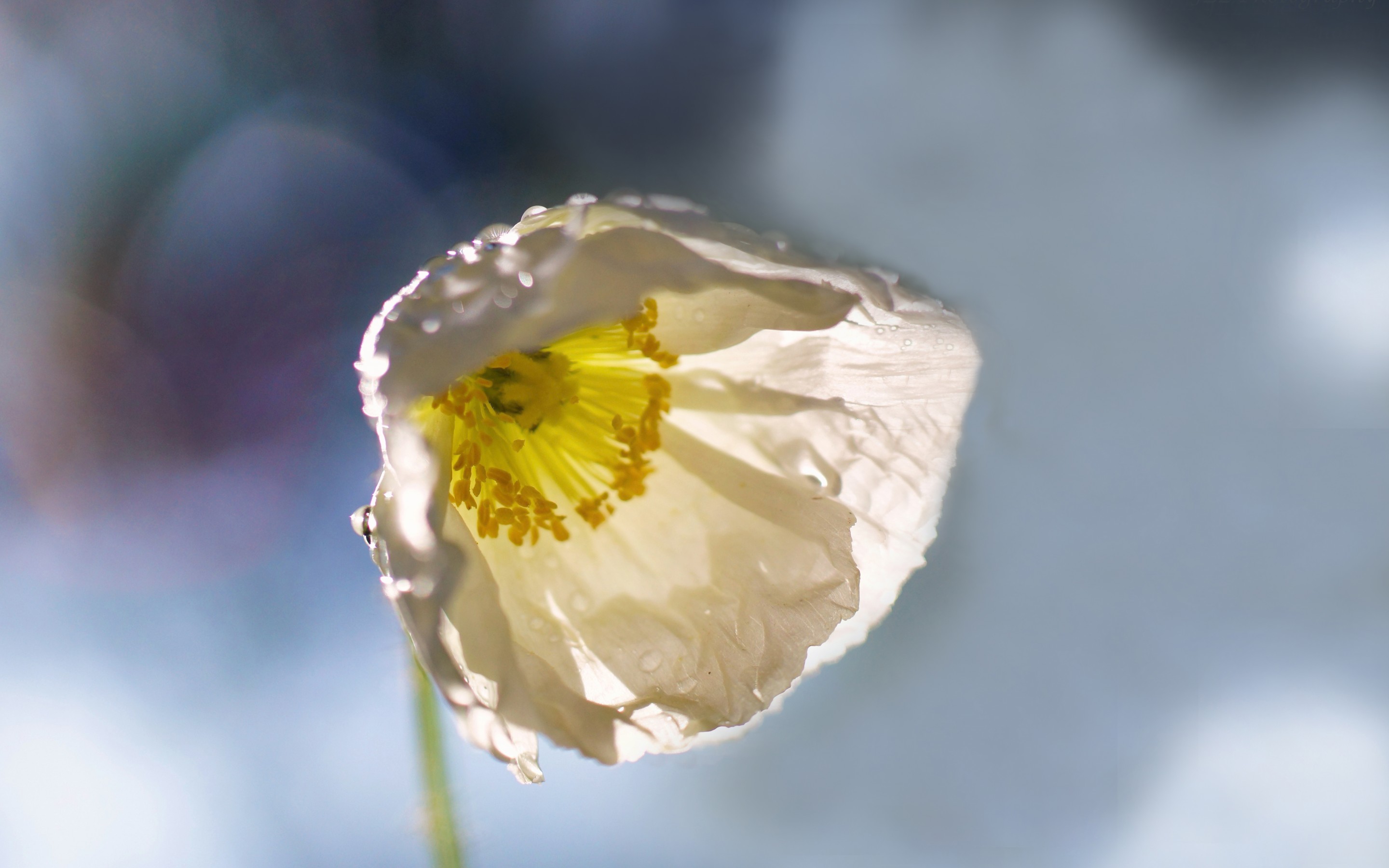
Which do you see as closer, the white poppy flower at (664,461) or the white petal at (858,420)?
the white poppy flower at (664,461)

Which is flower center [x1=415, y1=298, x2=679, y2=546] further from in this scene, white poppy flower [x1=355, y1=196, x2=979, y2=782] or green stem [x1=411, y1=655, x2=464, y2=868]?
green stem [x1=411, y1=655, x2=464, y2=868]

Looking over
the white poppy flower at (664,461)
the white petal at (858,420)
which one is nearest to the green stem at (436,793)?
the white poppy flower at (664,461)

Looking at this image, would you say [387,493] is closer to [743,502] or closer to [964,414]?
[743,502]

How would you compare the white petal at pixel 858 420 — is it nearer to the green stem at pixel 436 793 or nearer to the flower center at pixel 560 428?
the flower center at pixel 560 428

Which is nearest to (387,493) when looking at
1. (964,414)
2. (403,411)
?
(403,411)

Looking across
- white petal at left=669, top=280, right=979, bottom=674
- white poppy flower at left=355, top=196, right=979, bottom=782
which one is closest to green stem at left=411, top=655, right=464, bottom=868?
white poppy flower at left=355, top=196, right=979, bottom=782

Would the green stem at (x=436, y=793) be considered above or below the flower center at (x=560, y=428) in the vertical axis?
below

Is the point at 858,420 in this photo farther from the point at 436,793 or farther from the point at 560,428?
the point at 436,793

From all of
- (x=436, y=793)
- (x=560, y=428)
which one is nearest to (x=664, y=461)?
(x=560, y=428)
